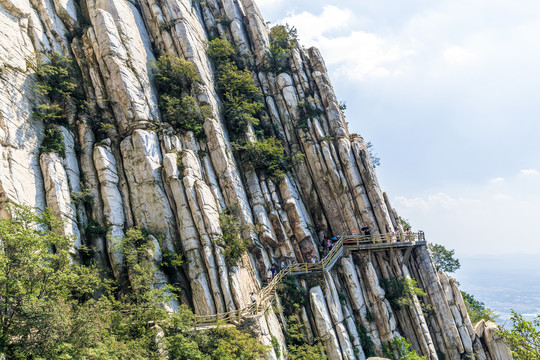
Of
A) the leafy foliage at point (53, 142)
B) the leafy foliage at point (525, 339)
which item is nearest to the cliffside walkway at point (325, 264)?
the leafy foliage at point (525, 339)

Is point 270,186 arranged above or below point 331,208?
above

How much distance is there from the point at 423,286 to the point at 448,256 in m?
20.4

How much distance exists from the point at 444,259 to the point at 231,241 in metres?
39.5

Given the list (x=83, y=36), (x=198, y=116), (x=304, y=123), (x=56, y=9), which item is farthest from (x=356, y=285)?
(x=56, y=9)

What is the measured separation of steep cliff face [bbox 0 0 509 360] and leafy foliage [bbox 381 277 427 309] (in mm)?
658

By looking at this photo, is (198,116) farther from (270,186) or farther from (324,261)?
(324,261)

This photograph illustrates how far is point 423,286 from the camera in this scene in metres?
30.7

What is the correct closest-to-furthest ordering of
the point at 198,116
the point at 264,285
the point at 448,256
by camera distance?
the point at 264,285, the point at 198,116, the point at 448,256

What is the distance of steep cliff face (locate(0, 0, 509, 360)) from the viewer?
2088 centimetres

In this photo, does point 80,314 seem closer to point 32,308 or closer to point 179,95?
point 32,308

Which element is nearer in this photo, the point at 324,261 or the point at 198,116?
the point at 324,261

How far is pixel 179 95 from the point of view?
96.8 ft

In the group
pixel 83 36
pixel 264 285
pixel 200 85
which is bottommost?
pixel 264 285

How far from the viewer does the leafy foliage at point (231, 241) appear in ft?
72.4
